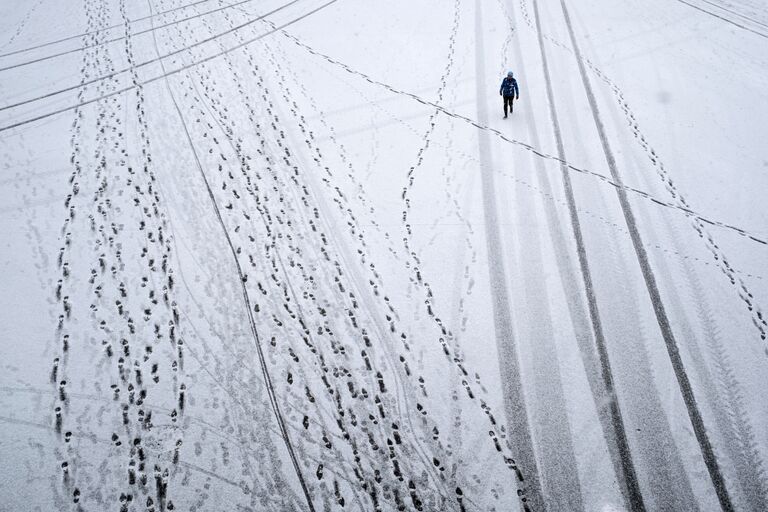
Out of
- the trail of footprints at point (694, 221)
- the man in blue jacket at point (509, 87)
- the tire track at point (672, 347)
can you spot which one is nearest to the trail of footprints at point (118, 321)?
the tire track at point (672, 347)

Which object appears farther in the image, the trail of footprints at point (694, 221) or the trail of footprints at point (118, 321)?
the trail of footprints at point (694, 221)

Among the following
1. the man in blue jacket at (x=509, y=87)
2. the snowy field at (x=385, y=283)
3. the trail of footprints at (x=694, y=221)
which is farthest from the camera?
the man in blue jacket at (x=509, y=87)

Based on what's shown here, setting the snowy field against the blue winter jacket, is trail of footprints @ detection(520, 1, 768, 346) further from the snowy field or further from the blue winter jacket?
the blue winter jacket

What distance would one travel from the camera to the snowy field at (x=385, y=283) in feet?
14.0

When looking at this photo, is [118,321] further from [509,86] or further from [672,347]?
[509,86]

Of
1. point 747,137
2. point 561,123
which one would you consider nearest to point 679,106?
point 747,137

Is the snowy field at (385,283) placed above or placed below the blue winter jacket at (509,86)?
below

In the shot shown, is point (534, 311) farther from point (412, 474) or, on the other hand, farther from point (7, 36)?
point (7, 36)

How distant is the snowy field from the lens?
427 centimetres

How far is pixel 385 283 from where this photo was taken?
6.03m

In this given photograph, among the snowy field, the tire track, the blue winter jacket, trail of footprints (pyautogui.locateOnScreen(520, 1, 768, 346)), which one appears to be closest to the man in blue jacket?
the blue winter jacket

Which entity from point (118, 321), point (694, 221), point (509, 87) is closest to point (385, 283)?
point (118, 321)

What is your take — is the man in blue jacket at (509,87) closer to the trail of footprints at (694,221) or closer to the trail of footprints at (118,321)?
the trail of footprints at (694,221)

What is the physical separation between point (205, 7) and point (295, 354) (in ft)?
44.5
